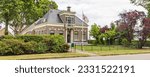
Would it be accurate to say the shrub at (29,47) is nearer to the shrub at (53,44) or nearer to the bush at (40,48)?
the bush at (40,48)

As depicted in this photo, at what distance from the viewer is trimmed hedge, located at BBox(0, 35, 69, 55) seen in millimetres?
29781

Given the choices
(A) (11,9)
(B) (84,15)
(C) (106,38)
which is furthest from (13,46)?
(C) (106,38)

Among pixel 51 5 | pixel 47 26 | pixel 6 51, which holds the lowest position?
pixel 6 51

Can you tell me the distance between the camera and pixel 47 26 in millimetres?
51156

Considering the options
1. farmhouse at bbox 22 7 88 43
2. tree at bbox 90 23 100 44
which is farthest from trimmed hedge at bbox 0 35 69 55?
tree at bbox 90 23 100 44

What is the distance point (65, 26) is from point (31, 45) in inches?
862

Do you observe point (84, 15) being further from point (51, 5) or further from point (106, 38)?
point (51, 5)

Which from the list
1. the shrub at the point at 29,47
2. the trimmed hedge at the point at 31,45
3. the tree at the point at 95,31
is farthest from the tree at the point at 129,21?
the shrub at the point at 29,47

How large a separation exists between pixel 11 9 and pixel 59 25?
13319 mm

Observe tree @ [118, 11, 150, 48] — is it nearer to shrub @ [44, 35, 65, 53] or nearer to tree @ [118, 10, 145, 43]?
tree @ [118, 10, 145, 43]

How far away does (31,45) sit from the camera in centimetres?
3128

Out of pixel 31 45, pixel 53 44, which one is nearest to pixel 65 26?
pixel 53 44

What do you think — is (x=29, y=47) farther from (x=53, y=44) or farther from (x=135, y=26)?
(x=135, y=26)

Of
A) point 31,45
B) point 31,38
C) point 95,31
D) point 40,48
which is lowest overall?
point 40,48
